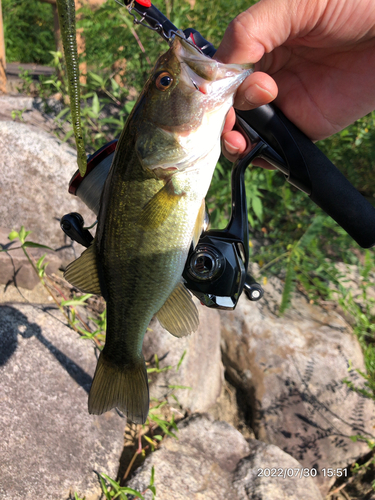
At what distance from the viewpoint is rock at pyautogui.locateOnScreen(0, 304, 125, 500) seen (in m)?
2.07

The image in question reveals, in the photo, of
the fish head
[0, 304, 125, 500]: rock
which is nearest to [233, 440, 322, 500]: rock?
[0, 304, 125, 500]: rock

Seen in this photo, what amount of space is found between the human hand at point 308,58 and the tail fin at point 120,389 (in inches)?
48.5

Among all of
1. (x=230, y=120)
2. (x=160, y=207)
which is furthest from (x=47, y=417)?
(x=230, y=120)

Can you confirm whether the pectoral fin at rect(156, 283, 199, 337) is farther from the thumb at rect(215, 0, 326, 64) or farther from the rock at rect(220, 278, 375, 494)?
the rock at rect(220, 278, 375, 494)

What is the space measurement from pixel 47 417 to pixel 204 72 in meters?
2.18

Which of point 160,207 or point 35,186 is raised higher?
point 160,207

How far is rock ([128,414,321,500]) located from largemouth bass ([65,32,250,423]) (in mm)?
1538

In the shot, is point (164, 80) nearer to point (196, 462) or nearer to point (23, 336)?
point (23, 336)

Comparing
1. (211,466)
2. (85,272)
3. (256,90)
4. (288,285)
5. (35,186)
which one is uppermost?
(256,90)

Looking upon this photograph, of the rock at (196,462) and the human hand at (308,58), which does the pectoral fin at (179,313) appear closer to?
the human hand at (308,58)

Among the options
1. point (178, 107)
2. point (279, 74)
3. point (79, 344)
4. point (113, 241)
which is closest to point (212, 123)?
→ point (178, 107)

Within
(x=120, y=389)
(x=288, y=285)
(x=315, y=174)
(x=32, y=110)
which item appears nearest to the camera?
(x=120, y=389)

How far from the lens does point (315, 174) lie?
1846mm

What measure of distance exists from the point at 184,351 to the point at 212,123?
211 centimetres
